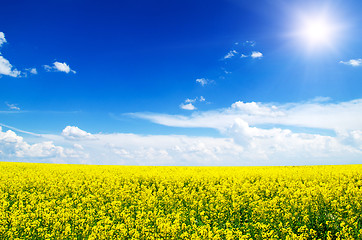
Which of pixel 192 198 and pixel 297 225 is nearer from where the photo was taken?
pixel 297 225

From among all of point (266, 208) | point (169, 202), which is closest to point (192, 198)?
point (169, 202)

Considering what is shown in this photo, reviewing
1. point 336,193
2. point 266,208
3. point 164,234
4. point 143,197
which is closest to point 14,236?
point 164,234

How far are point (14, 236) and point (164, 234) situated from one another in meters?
4.29

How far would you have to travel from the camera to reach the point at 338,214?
8250mm

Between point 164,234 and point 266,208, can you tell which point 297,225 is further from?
point 164,234

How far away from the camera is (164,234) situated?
21.0ft

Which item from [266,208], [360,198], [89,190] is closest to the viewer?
[266,208]

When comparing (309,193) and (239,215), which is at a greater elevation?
(309,193)

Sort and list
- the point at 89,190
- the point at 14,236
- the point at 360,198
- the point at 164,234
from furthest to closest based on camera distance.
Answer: the point at 89,190 < the point at 360,198 < the point at 14,236 < the point at 164,234

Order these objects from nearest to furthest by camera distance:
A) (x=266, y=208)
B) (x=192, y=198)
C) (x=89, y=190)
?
1. (x=266, y=208)
2. (x=192, y=198)
3. (x=89, y=190)

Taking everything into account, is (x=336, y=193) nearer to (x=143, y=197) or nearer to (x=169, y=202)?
(x=169, y=202)

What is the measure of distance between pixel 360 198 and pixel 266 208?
4272 mm

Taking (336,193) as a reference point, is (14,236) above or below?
below

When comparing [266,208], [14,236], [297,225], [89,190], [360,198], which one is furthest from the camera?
[89,190]
